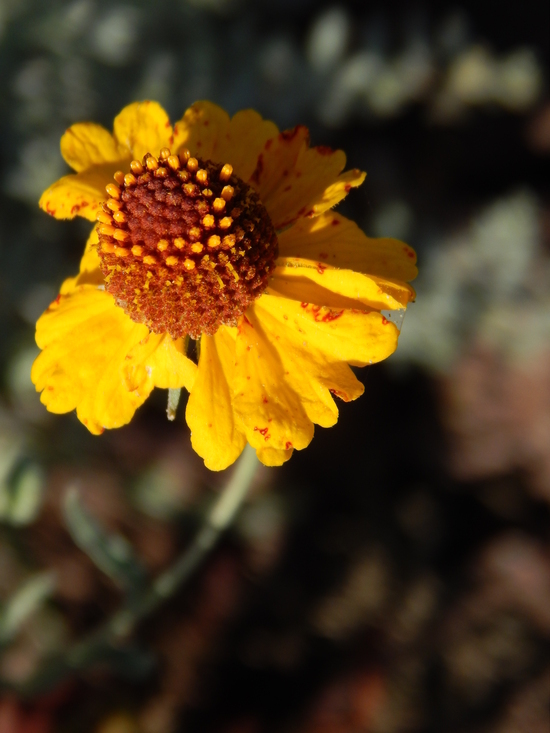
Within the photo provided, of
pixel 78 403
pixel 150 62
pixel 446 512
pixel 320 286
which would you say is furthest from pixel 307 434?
pixel 150 62

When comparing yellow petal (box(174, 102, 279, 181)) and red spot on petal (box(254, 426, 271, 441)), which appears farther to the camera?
yellow petal (box(174, 102, 279, 181))

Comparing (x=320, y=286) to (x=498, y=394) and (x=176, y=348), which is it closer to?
(x=176, y=348)

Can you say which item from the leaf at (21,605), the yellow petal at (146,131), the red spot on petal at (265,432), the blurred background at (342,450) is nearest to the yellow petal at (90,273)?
the yellow petal at (146,131)

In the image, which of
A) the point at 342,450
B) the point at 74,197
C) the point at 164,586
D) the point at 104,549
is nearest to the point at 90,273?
the point at 74,197

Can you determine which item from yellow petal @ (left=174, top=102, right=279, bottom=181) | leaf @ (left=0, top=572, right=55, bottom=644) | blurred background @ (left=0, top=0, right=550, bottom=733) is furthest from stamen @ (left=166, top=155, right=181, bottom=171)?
blurred background @ (left=0, top=0, right=550, bottom=733)

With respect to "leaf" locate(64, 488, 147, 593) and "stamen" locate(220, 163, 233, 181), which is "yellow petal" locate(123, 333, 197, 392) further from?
"leaf" locate(64, 488, 147, 593)

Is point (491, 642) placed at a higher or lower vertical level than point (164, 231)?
lower

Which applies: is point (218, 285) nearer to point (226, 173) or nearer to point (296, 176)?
point (226, 173)
